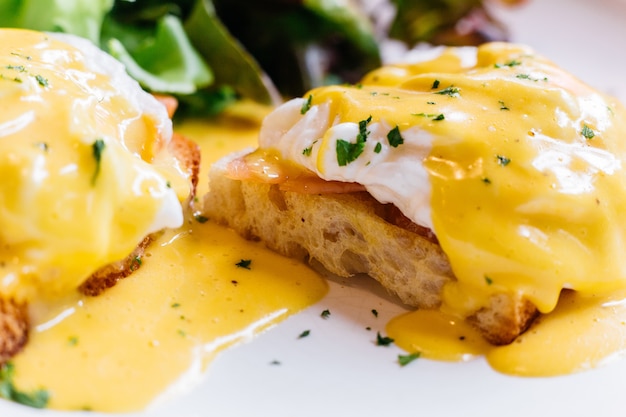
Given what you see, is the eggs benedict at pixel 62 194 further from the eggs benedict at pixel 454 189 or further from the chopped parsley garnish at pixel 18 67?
the eggs benedict at pixel 454 189

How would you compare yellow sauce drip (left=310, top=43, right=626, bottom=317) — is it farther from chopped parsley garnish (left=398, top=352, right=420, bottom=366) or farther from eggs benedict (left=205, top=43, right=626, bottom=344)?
chopped parsley garnish (left=398, top=352, right=420, bottom=366)

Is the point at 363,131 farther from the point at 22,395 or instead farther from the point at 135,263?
the point at 22,395

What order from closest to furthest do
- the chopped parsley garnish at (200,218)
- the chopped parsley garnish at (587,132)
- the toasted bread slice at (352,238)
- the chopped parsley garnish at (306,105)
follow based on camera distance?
the toasted bread slice at (352,238)
the chopped parsley garnish at (587,132)
the chopped parsley garnish at (306,105)
the chopped parsley garnish at (200,218)

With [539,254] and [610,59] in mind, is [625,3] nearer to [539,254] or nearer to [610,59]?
[610,59]

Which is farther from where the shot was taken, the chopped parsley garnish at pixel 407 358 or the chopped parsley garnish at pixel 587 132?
the chopped parsley garnish at pixel 587 132

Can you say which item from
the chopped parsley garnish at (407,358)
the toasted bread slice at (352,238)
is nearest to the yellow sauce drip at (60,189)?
the toasted bread slice at (352,238)

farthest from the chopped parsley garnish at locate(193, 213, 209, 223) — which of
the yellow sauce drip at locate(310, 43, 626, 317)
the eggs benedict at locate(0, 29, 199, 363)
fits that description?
the yellow sauce drip at locate(310, 43, 626, 317)
